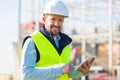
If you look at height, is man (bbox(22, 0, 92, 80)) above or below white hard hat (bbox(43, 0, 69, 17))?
below

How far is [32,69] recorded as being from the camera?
123 inches

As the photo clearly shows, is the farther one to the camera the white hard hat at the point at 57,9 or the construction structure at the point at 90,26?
the construction structure at the point at 90,26

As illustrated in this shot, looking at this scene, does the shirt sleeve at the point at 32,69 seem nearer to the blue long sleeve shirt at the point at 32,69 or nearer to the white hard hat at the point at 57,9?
the blue long sleeve shirt at the point at 32,69

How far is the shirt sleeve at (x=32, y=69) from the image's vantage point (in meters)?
3.13

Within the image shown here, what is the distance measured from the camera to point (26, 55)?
3.14 m

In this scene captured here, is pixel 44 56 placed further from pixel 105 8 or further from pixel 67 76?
pixel 105 8

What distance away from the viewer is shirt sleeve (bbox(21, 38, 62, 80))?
313 centimetres

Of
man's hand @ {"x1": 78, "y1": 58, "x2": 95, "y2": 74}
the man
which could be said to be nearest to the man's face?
→ the man

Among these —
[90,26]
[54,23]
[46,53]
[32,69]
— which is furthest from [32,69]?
[90,26]

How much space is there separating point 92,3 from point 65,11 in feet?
36.2

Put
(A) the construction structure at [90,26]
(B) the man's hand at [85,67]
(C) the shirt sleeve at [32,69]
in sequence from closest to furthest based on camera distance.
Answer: (C) the shirt sleeve at [32,69] < (B) the man's hand at [85,67] < (A) the construction structure at [90,26]

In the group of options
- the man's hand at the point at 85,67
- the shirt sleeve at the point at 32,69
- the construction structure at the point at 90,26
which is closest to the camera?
the shirt sleeve at the point at 32,69

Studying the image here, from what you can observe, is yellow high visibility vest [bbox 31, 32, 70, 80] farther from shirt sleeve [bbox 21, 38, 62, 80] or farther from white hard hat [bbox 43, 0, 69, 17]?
white hard hat [bbox 43, 0, 69, 17]

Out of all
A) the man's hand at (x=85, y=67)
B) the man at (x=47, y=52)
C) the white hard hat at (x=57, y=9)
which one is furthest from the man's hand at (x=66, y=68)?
the white hard hat at (x=57, y=9)
